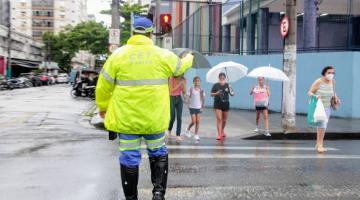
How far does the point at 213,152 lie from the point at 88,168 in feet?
9.14

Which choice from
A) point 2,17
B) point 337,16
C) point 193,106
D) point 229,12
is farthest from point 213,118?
point 2,17

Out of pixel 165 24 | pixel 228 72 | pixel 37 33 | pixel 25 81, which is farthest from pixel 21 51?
pixel 228 72

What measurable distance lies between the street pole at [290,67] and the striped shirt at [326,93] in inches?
106

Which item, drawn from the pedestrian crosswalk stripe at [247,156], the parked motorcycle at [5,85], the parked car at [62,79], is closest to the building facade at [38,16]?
the parked car at [62,79]

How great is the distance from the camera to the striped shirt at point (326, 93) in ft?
32.3

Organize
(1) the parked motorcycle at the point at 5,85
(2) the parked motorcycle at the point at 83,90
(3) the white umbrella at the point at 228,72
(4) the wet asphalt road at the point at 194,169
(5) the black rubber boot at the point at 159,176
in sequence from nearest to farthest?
(5) the black rubber boot at the point at 159,176
(4) the wet asphalt road at the point at 194,169
(3) the white umbrella at the point at 228,72
(2) the parked motorcycle at the point at 83,90
(1) the parked motorcycle at the point at 5,85

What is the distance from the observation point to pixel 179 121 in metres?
11.5

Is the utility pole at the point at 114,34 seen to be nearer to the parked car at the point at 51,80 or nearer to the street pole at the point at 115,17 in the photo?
the street pole at the point at 115,17

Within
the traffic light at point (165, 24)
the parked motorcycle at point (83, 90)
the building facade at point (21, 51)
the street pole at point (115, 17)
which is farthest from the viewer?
the building facade at point (21, 51)

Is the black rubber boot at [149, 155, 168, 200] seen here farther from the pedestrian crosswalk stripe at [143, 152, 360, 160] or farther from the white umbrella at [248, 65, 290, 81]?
the white umbrella at [248, 65, 290, 81]

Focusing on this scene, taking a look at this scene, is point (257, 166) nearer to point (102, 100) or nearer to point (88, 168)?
point (88, 168)

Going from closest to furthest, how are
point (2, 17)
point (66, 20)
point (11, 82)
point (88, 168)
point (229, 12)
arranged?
point (88, 168), point (229, 12), point (11, 82), point (2, 17), point (66, 20)

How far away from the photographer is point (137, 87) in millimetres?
4859

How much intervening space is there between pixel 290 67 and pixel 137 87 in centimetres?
829
